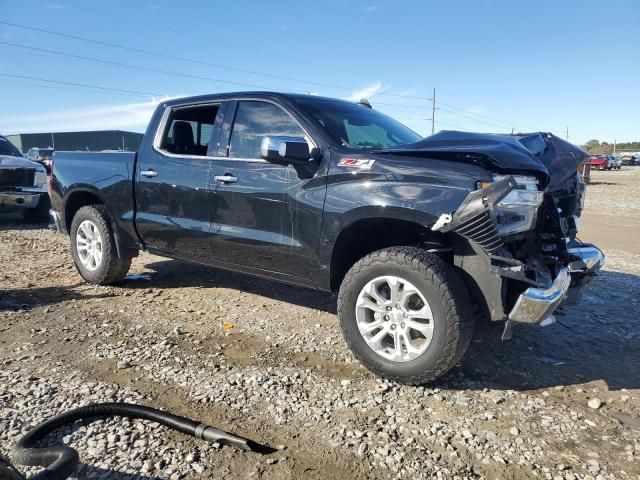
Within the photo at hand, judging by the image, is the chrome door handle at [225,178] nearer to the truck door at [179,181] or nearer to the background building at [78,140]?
the truck door at [179,181]

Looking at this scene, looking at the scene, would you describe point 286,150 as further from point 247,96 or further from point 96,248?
point 96,248

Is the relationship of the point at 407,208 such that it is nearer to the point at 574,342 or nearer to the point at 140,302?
the point at 574,342

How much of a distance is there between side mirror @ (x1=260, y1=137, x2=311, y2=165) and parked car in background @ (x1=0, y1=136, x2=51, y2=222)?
26.3 ft

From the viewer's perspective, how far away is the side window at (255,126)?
401 cm

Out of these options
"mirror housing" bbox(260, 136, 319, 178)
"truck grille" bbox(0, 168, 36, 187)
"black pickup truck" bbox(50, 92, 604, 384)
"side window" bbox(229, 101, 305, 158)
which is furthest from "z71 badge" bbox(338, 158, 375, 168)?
"truck grille" bbox(0, 168, 36, 187)

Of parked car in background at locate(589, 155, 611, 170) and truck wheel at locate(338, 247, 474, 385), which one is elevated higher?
parked car in background at locate(589, 155, 611, 170)

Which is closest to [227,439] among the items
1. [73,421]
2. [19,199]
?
[73,421]

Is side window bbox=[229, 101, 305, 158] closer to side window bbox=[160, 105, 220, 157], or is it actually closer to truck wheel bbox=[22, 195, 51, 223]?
side window bbox=[160, 105, 220, 157]

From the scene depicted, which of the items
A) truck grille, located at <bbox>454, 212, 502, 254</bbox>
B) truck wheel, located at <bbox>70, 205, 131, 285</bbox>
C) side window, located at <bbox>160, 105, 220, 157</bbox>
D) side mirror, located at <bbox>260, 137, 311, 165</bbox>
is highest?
side window, located at <bbox>160, 105, 220, 157</bbox>

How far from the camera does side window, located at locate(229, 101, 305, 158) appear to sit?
401cm

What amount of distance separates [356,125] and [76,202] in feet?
11.4

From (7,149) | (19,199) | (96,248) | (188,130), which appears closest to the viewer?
(188,130)

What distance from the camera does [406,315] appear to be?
323cm

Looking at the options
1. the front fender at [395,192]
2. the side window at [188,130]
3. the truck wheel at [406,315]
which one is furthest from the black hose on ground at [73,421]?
the side window at [188,130]
